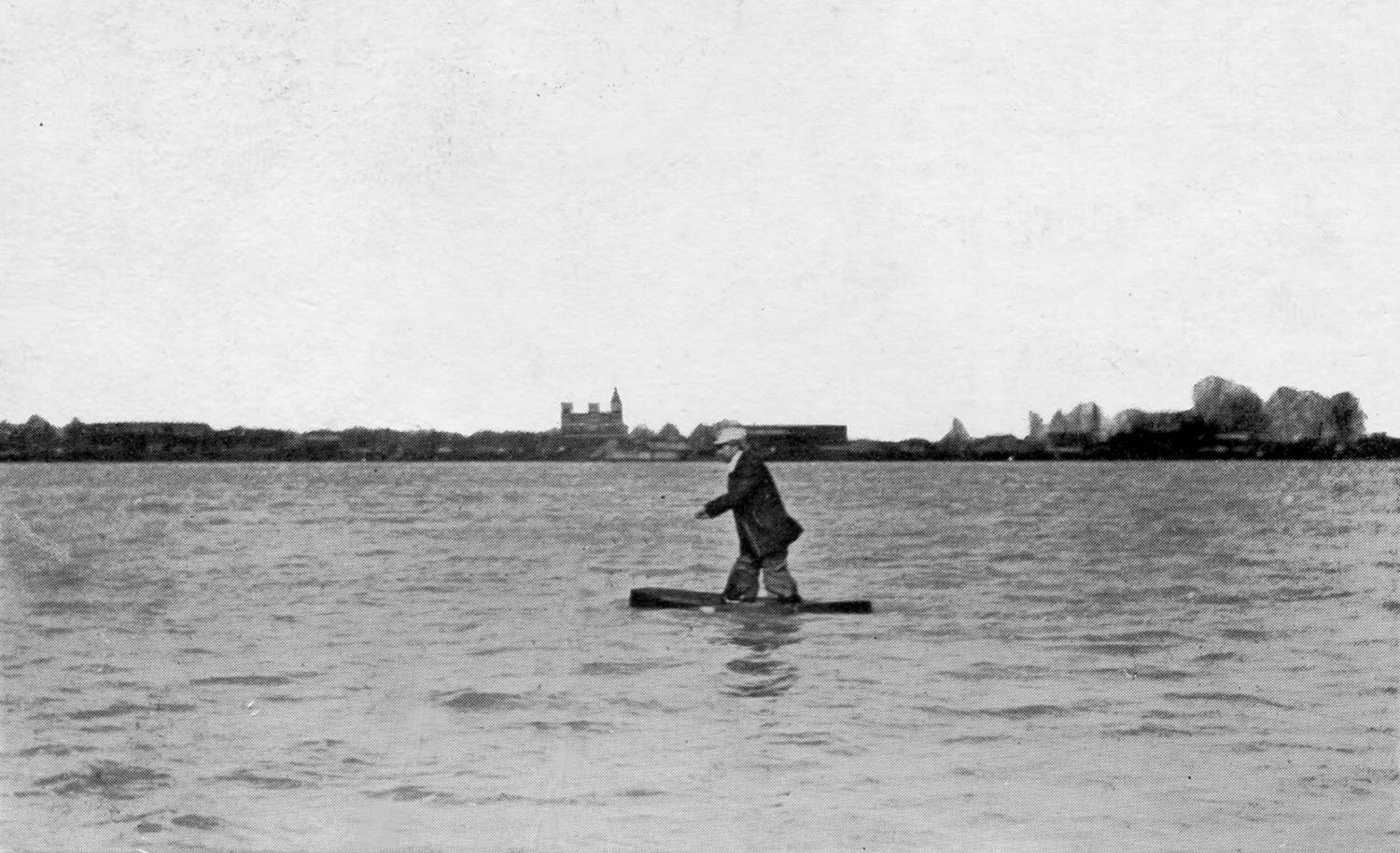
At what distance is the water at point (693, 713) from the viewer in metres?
9.62

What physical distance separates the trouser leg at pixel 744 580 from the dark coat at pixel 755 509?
13cm

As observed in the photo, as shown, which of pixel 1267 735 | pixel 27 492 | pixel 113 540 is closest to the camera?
pixel 1267 735

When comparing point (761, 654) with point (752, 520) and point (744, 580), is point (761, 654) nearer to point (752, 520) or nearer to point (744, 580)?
point (752, 520)

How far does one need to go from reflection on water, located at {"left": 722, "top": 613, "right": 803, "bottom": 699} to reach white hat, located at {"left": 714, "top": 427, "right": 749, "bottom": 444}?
221 centimetres

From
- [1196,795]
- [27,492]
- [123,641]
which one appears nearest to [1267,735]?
[1196,795]

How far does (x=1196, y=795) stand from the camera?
10312 millimetres

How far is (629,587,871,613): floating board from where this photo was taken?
64.8 feet

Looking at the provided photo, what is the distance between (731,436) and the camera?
18.6 m

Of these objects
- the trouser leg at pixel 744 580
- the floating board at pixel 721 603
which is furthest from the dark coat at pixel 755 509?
the floating board at pixel 721 603

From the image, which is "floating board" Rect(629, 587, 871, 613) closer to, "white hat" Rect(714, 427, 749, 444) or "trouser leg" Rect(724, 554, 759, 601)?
"trouser leg" Rect(724, 554, 759, 601)

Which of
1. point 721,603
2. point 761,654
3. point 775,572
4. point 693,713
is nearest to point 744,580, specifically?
point 775,572

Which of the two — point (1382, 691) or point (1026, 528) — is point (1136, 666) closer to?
point (1382, 691)

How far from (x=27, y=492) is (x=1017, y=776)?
113 metres

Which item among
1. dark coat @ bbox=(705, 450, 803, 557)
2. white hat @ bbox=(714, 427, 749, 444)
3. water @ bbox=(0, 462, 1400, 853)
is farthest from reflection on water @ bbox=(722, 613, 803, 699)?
white hat @ bbox=(714, 427, 749, 444)
